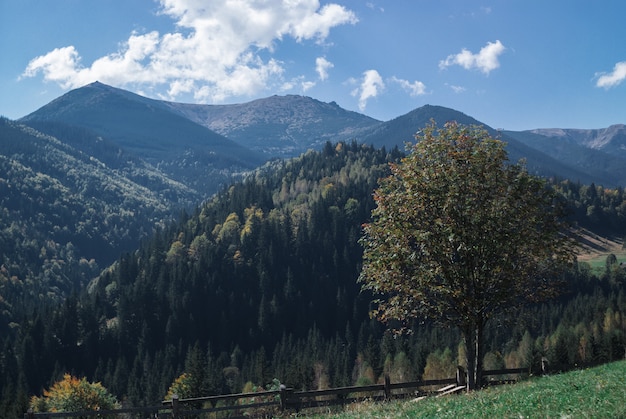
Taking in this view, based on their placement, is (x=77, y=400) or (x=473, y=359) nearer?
(x=473, y=359)

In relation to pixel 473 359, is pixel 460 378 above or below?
below

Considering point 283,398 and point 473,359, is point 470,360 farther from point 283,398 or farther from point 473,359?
point 283,398

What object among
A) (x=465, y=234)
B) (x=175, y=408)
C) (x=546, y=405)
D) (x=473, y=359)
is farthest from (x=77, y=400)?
(x=546, y=405)

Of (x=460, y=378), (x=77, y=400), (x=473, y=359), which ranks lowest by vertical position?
(x=77, y=400)

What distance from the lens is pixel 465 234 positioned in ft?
88.8

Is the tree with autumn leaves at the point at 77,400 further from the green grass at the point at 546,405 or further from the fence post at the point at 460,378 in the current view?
the green grass at the point at 546,405

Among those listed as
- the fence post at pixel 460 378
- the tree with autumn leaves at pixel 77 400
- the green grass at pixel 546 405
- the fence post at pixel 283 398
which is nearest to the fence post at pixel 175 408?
the fence post at pixel 283 398

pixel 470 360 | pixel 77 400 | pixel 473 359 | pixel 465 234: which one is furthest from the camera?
pixel 77 400

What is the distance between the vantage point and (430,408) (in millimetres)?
20047

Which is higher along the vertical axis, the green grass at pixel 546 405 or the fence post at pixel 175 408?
the green grass at pixel 546 405

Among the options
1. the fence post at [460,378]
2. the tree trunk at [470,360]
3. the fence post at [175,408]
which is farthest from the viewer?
the fence post at [460,378]

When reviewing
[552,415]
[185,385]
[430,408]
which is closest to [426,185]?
[430,408]

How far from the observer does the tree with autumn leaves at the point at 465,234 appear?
27.3 meters

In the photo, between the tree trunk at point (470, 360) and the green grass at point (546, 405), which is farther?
the tree trunk at point (470, 360)
